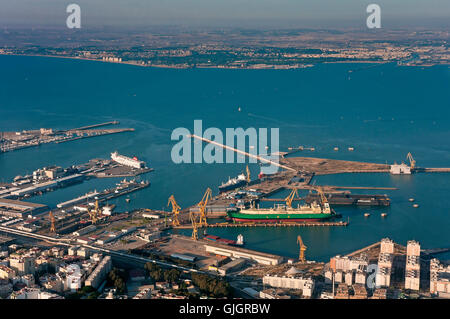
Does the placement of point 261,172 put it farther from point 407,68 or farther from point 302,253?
point 407,68

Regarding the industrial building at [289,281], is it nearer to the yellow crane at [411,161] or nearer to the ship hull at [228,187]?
the ship hull at [228,187]

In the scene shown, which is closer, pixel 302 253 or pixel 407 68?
pixel 302 253

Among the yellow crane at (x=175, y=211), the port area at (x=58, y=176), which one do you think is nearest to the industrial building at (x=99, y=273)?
the yellow crane at (x=175, y=211)

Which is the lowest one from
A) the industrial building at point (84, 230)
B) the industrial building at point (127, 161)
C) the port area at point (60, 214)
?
the industrial building at point (84, 230)

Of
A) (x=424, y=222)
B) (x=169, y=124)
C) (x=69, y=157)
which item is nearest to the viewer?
(x=424, y=222)

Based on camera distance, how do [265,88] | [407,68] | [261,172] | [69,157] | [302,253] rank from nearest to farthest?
[302,253] < [261,172] < [69,157] < [265,88] < [407,68]

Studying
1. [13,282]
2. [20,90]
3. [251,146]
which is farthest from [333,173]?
[20,90]
